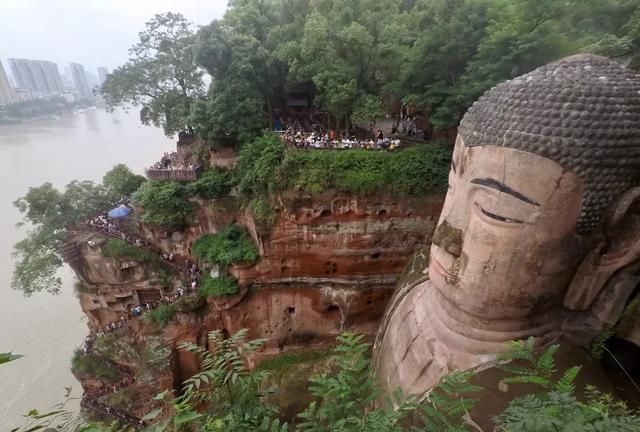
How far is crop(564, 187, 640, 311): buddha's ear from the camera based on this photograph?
3572 mm

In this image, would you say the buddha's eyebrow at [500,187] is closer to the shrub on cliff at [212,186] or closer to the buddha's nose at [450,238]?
the buddha's nose at [450,238]

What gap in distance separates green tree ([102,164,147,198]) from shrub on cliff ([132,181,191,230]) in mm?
3227

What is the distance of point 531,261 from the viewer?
3717mm

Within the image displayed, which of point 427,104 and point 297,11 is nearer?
point 427,104

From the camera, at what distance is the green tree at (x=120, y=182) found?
1440 centimetres

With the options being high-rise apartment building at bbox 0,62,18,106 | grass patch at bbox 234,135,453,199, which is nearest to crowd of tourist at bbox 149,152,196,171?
grass patch at bbox 234,135,453,199

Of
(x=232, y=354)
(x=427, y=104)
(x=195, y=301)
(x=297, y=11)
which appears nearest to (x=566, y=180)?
(x=232, y=354)

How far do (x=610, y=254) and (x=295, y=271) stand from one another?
819 centimetres

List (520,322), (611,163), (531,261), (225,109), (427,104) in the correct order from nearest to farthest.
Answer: (611,163) < (531,261) < (520,322) < (427,104) < (225,109)

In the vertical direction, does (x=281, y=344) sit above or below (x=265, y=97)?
below

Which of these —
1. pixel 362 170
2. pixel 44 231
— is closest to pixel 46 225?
pixel 44 231

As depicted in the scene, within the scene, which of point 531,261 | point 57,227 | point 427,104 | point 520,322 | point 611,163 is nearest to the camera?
point 611,163

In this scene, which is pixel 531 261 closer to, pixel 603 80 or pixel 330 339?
pixel 603 80

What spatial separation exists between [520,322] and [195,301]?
9.47 meters
